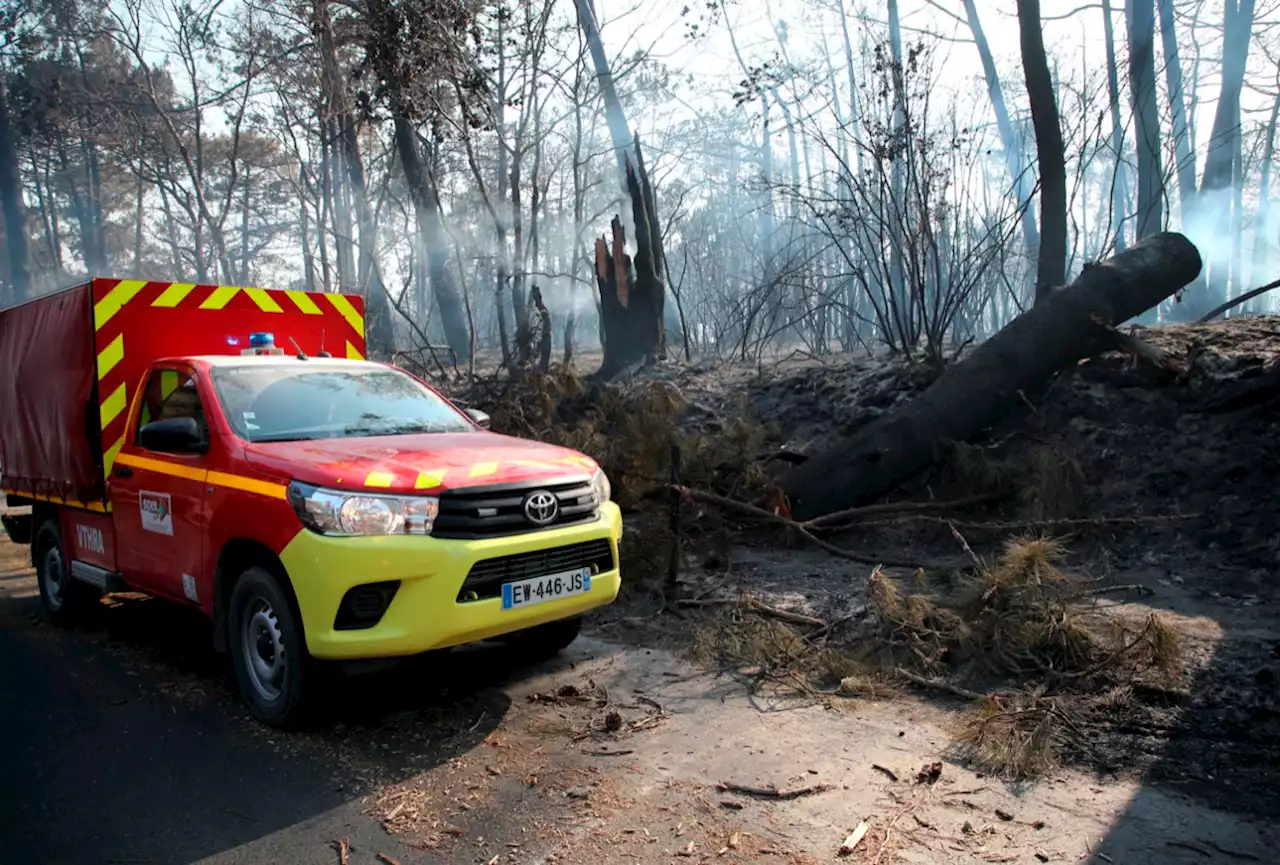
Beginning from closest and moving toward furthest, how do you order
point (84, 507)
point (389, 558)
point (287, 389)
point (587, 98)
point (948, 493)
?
point (389, 558)
point (287, 389)
point (84, 507)
point (948, 493)
point (587, 98)

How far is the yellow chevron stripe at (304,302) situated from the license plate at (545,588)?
12.2 feet

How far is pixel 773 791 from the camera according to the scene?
135 inches

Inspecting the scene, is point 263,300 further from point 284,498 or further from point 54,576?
point 284,498

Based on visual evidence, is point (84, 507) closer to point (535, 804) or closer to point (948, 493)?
point (535, 804)

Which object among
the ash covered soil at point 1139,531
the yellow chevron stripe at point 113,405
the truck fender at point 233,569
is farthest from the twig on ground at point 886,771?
the yellow chevron stripe at point 113,405

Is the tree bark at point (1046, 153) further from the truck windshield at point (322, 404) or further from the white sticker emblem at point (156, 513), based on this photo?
the white sticker emblem at point (156, 513)

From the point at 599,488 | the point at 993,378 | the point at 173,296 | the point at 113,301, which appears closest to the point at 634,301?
the point at 993,378

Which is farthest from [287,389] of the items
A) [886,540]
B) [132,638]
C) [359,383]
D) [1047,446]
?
[1047,446]

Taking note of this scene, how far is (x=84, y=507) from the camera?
576 cm

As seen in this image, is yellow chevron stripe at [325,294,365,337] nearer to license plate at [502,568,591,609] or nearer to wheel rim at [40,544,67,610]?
wheel rim at [40,544,67,610]

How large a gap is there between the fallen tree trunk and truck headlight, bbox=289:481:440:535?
4.23 meters

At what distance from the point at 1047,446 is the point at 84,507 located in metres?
Result: 6.98

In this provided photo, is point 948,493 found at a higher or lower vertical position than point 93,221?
lower

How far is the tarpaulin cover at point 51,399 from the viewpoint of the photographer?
5727mm
